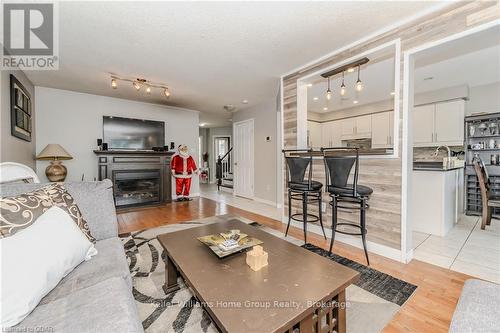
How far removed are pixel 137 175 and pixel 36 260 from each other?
409cm

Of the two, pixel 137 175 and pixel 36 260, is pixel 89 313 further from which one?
pixel 137 175

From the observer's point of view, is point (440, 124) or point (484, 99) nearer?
point (484, 99)

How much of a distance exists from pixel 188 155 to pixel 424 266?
4852 mm

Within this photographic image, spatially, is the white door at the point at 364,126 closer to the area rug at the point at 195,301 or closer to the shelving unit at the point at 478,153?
the shelving unit at the point at 478,153

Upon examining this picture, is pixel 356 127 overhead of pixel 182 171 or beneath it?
overhead

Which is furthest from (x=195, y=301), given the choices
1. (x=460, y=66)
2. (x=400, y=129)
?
(x=460, y=66)

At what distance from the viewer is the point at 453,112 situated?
408 centimetres

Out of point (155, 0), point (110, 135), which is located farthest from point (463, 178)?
point (110, 135)

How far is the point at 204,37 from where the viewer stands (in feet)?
7.62

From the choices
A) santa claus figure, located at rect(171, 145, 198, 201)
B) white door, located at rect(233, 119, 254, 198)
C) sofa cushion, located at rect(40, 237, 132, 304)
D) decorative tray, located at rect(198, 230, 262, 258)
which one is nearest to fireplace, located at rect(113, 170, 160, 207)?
santa claus figure, located at rect(171, 145, 198, 201)

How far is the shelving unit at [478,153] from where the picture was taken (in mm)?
3842

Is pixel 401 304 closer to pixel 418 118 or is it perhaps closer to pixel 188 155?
pixel 418 118

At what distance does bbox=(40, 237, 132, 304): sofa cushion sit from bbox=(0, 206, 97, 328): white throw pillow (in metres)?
0.04

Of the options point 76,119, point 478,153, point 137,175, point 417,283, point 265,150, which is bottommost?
point 417,283
